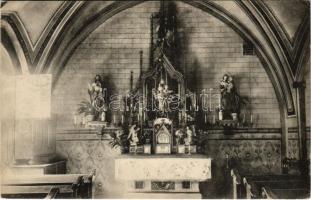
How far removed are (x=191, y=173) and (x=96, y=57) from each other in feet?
14.2

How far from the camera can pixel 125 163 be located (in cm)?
983

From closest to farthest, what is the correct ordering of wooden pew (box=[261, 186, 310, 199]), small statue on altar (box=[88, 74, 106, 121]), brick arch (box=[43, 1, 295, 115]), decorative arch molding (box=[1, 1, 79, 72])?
1. wooden pew (box=[261, 186, 310, 199])
2. decorative arch molding (box=[1, 1, 79, 72])
3. brick arch (box=[43, 1, 295, 115])
4. small statue on altar (box=[88, 74, 106, 121])

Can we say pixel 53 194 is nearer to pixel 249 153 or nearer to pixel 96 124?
pixel 96 124

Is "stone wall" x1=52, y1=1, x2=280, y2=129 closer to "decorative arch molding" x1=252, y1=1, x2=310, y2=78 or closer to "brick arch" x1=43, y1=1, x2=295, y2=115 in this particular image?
"brick arch" x1=43, y1=1, x2=295, y2=115

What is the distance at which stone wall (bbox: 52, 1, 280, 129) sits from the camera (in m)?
11.5

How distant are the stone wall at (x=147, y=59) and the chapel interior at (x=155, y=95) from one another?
3cm

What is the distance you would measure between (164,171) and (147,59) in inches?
137

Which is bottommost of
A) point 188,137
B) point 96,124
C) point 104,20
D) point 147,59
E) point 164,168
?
point 164,168

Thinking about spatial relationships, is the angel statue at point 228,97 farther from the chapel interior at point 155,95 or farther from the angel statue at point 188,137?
the angel statue at point 188,137

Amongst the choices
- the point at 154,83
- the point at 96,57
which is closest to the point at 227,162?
the point at 154,83

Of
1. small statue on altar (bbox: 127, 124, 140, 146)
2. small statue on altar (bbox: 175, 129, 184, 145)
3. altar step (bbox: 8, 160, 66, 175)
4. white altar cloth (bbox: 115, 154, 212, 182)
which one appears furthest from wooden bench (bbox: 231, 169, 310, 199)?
altar step (bbox: 8, 160, 66, 175)

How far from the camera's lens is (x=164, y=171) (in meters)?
9.77

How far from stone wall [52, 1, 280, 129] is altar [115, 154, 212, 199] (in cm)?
A: 237

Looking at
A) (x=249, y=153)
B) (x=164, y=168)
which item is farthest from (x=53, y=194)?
(x=249, y=153)
